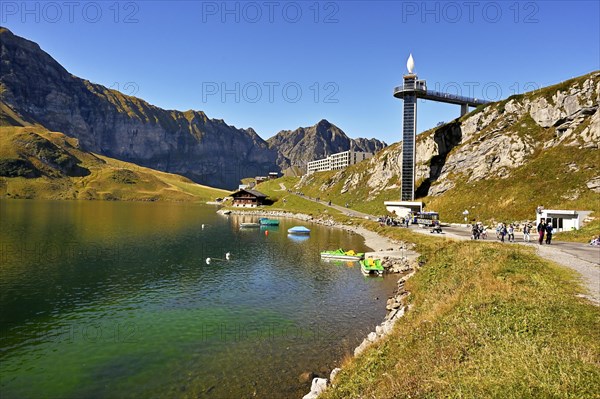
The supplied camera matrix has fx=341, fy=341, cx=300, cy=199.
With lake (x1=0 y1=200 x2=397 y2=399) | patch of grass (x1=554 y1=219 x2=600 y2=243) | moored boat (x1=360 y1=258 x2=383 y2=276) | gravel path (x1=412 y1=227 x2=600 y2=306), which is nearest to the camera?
lake (x1=0 y1=200 x2=397 y2=399)

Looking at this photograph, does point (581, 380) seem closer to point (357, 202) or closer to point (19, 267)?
point (19, 267)

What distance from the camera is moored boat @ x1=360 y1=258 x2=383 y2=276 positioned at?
51406 millimetres

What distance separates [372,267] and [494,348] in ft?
123

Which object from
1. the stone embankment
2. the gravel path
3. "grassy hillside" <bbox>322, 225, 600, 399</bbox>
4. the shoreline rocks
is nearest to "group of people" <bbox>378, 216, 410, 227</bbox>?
the shoreline rocks

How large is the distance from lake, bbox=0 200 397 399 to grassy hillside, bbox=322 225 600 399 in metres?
6.79

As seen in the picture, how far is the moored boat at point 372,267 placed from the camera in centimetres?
5141

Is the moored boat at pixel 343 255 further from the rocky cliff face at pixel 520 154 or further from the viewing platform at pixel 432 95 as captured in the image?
the viewing platform at pixel 432 95

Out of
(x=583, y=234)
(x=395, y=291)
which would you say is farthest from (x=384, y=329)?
(x=583, y=234)

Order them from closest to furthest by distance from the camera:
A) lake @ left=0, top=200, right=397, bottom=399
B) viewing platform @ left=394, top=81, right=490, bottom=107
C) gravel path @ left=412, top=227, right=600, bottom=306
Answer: lake @ left=0, top=200, right=397, bottom=399, gravel path @ left=412, top=227, right=600, bottom=306, viewing platform @ left=394, top=81, right=490, bottom=107

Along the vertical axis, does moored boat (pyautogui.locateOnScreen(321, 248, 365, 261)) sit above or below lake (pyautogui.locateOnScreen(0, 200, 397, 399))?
above

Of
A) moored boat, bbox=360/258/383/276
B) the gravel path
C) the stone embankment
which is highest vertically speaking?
the gravel path

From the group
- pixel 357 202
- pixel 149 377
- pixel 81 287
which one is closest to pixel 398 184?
pixel 357 202

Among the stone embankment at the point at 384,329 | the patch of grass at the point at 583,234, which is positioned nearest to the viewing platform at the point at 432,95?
the patch of grass at the point at 583,234

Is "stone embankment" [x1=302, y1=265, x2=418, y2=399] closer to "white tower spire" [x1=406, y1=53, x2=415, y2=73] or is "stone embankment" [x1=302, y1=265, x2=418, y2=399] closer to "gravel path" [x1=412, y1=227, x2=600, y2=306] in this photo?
"gravel path" [x1=412, y1=227, x2=600, y2=306]
